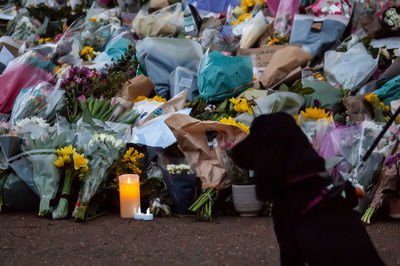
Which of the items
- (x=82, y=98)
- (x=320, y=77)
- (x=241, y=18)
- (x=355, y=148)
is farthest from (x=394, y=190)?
(x=241, y=18)

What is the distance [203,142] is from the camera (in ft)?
13.3

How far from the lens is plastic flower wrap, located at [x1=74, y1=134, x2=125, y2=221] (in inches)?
150

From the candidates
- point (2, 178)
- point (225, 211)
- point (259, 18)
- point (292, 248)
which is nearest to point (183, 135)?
point (225, 211)

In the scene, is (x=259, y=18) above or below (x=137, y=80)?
above

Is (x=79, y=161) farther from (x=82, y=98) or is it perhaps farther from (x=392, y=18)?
(x=392, y=18)

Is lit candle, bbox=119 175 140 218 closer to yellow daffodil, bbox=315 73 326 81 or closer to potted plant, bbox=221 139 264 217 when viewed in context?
potted plant, bbox=221 139 264 217

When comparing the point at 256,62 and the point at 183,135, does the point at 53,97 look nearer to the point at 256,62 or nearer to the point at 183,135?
the point at 183,135

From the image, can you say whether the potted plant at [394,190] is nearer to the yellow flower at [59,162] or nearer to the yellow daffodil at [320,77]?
the yellow daffodil at [320,77]

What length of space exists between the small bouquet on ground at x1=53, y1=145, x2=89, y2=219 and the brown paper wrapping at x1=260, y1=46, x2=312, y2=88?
1.90 metres

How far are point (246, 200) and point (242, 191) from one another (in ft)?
0.22

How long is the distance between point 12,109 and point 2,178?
1.19m

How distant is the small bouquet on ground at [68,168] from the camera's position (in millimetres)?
3789

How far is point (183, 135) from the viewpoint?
401 cm

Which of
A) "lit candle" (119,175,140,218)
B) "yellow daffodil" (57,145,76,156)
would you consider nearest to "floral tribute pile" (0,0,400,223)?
"yellow daffodil" (57,145,76,156)
